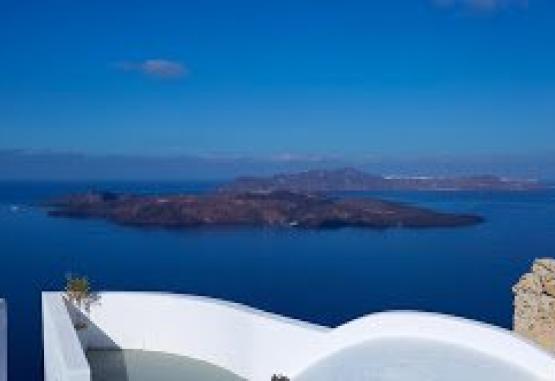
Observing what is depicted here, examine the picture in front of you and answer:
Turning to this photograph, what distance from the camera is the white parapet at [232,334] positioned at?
26.7 ft

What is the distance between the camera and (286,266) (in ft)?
101

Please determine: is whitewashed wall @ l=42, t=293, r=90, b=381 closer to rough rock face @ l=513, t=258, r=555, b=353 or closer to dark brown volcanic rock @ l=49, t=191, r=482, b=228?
rough rock face @ l=513, t=258, r=555, b=353

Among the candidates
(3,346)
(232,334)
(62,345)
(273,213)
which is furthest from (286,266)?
(62,345)

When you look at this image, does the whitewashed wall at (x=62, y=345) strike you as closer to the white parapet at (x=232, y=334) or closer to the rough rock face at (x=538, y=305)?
the white parapet at (x=232, y=334)

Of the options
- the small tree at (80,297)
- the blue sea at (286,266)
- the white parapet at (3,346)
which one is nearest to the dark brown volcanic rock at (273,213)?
the blue sea at (286,266)

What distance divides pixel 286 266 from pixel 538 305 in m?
20.2

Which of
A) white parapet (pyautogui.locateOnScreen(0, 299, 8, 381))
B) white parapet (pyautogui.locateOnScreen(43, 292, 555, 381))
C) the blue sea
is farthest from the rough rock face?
the blue sea

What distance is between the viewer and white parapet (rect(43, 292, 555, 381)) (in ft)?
26.7

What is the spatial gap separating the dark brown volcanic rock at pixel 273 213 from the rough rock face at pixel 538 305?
29594mm

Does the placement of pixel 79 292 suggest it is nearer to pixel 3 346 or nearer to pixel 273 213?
pixel 3 346

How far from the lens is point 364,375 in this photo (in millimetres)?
8438

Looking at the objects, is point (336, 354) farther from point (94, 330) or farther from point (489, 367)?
point (94, 330)

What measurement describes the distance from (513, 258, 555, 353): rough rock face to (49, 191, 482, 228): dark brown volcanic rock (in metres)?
29.6

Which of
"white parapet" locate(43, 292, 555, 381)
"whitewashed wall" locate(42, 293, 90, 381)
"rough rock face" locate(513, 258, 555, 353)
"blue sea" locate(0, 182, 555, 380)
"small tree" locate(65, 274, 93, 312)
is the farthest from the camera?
"blue sea" locate(0, 182, 555, 380)
